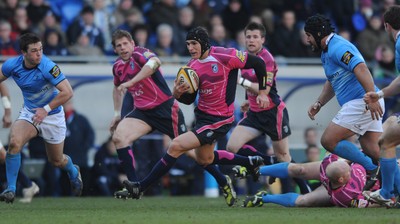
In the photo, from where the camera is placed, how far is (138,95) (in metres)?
14.9

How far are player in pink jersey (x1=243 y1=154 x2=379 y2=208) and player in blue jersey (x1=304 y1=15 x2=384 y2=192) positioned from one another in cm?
15

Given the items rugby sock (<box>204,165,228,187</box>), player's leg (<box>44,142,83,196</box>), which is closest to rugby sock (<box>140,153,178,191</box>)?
rugby sock (<box>204,165,228,187</box>)

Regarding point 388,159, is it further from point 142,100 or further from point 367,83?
point 142,100

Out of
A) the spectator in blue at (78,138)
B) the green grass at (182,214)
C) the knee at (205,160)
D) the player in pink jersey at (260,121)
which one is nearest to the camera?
the green grass at (182,214)

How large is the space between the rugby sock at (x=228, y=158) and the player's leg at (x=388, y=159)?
261 centimetres

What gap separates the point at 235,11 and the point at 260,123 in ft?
24.1

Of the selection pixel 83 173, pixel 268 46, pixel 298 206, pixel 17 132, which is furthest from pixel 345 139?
pixel 268 46

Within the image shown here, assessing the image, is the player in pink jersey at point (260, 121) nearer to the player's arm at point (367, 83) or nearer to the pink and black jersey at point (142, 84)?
the pink and black jersey at point (142, 84)

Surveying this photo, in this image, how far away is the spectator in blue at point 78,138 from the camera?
733 inches

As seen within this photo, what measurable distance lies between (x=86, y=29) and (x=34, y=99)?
617 cm

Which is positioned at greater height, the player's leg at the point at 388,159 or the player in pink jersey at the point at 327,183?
the player's leg at the point at 388,159

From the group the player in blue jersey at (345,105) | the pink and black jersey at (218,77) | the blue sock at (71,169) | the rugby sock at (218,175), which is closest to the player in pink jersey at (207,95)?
the pink and black jersey at (218,77)

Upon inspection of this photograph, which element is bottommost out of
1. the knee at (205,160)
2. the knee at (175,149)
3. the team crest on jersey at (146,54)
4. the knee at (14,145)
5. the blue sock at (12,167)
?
the blue sock at (12,167)

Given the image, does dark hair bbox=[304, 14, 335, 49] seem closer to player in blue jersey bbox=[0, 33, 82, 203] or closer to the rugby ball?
the rugby ball
